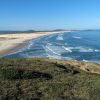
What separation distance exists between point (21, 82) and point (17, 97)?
1.74 metres

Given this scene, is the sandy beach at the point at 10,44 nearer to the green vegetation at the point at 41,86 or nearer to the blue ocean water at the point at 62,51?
the blue ocean water at the point at 62,51

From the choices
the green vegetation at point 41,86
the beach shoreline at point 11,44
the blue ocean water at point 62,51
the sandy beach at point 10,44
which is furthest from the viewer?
the sandy beach at point 10,44

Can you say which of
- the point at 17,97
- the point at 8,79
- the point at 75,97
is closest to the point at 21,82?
the point at 8,79

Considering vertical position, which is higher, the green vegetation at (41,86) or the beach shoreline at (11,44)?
the green vegetation at (41,86)

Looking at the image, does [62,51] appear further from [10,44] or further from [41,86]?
[41,86]

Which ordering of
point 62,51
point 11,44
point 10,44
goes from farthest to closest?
point 11,44, point 10,44, point 62,51

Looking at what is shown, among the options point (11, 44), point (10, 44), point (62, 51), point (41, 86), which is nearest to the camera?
point (41, 86)

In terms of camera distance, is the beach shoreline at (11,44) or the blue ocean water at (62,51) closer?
the blue ocean water at (62,51)

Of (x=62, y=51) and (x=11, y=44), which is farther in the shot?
(x=11, y=44)

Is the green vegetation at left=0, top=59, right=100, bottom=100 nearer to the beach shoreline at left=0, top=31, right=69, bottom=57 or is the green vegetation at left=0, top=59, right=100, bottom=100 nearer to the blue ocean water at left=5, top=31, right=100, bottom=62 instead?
the blue ocean water at left=5, top=31, right=100, bottom=62

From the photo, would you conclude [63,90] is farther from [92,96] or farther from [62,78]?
[62,78]

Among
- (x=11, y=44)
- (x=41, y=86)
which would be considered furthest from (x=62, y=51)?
(x=41, y=86)

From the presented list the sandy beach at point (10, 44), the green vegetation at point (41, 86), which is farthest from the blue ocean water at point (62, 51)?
the green vegetation at point (41, 86)

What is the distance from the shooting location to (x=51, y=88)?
12570mm
